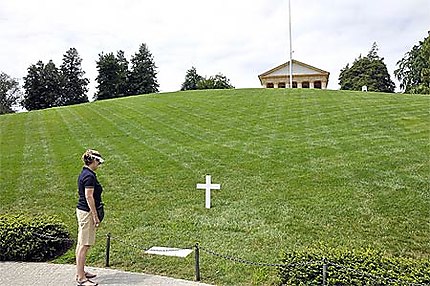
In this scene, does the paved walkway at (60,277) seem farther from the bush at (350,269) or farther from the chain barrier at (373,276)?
the chain barrier at (373,276)

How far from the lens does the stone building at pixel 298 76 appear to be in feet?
172

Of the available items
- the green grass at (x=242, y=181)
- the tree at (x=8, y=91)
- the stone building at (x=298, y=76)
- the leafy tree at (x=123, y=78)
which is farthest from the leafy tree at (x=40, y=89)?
the green grass at (x=242, y=181)

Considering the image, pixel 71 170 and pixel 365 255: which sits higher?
pixel 71 170

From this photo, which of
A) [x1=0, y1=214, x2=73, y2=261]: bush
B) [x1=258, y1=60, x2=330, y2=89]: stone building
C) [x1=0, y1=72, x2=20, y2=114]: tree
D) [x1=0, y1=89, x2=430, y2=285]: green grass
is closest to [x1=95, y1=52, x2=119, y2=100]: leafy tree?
[x1=0, y1=72, x2=20, y2=114]: tree

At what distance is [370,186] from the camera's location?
9.31 metres

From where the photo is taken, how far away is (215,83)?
6931cm

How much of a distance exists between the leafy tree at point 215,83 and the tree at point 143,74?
6.95 meters

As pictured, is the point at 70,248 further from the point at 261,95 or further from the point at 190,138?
the point at 261,95

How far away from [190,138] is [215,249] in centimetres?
937

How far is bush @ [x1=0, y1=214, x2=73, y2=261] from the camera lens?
7000mm

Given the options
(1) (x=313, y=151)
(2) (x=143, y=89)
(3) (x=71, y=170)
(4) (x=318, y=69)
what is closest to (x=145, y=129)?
(3) (x=71, y=170)

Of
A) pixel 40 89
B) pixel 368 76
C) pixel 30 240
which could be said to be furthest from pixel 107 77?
pixel 30 240

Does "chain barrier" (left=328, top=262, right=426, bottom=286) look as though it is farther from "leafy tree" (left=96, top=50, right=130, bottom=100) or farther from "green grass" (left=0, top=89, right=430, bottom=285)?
"leafy tree" (left=96, top=50, right=130, bottom=100)

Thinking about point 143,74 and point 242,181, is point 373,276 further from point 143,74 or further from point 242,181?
point 143,74
